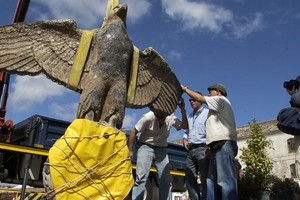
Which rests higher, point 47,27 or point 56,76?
point 47,27

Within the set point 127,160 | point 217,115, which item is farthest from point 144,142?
point 127,160

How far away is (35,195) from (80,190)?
647 centimetres

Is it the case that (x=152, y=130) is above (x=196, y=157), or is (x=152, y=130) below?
above

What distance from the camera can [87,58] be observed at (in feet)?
11.8

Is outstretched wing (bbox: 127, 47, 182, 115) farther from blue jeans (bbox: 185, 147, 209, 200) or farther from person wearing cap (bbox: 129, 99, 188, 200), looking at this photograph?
blue jeans (bbox: 185, 147, 209, 200)

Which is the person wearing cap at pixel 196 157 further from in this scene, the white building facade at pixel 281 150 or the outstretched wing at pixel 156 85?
the white building facade at pixel 281 150

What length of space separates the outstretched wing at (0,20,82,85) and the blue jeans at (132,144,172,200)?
174 cm

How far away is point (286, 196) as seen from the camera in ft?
17.2

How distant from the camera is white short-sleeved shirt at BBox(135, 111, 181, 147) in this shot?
16.1 ft

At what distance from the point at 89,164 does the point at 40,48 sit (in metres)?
1.43

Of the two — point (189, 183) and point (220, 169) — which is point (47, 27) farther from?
point (189, 183)

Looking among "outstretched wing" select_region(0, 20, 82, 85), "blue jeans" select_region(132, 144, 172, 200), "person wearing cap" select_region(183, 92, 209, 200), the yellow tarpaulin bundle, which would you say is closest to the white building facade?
"person wearing cap" select_region(183, 92, 209, 200)

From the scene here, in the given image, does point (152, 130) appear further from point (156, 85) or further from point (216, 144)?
point (216, 144)

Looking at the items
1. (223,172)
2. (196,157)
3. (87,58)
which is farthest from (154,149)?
(87,58)
